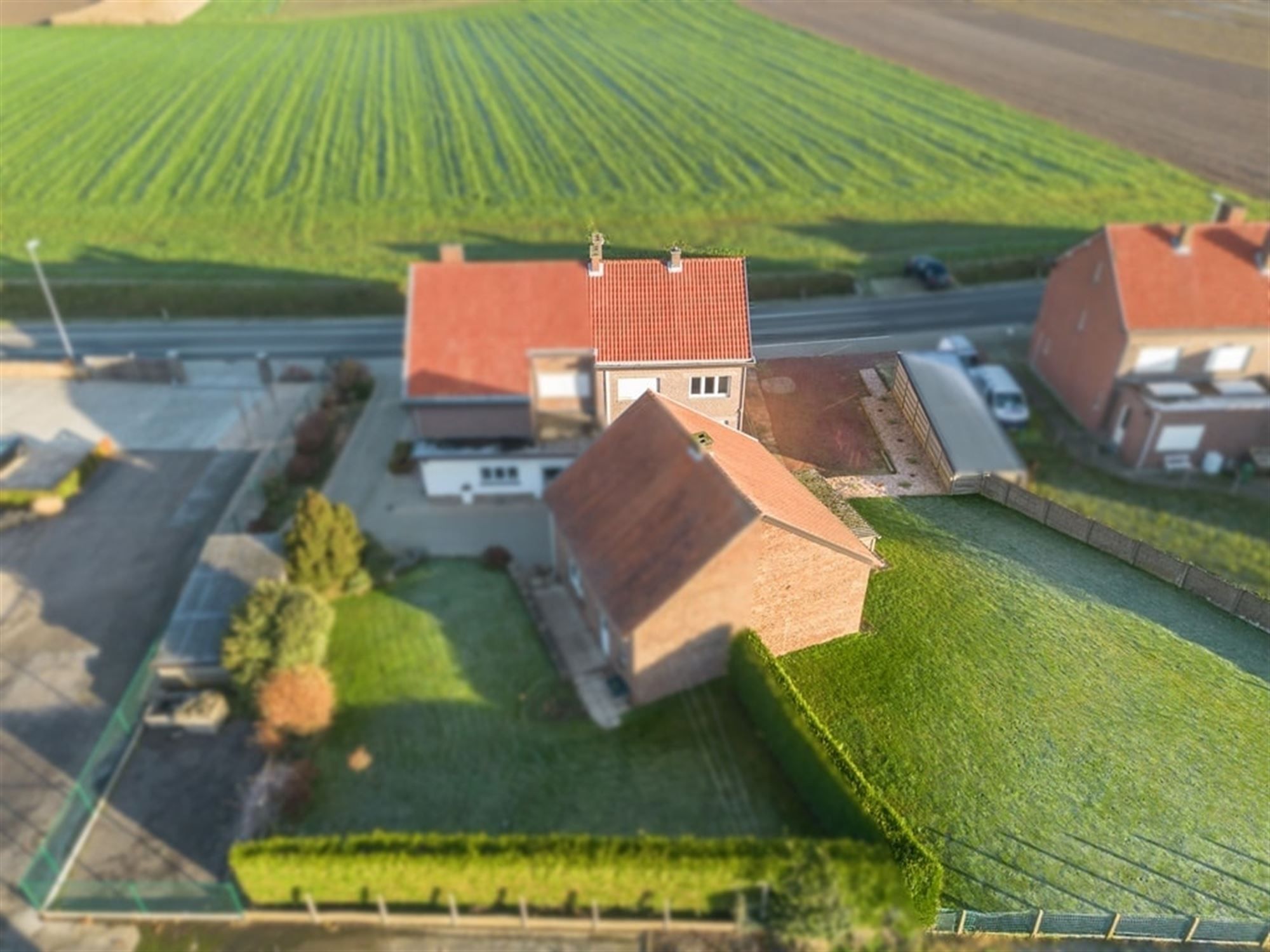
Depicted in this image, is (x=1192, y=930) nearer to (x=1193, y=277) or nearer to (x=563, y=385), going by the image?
(x=563, y=385)

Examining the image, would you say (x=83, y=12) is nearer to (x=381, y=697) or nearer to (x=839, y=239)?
(x=381, y=697)

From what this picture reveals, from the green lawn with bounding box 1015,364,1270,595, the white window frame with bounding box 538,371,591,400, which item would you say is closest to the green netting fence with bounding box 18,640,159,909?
the white window frame with bounding box 538,371,591,400

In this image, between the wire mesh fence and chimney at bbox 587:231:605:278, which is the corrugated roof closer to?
chimney at bbox 587:231:605:278

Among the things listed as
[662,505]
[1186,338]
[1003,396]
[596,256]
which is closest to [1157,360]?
[1186,338]

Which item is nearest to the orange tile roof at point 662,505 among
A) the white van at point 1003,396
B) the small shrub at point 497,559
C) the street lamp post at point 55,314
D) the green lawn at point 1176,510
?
the small shrub at point 497,559

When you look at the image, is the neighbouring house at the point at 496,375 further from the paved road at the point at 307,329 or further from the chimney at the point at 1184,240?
the chimney at the point at 1184,240
